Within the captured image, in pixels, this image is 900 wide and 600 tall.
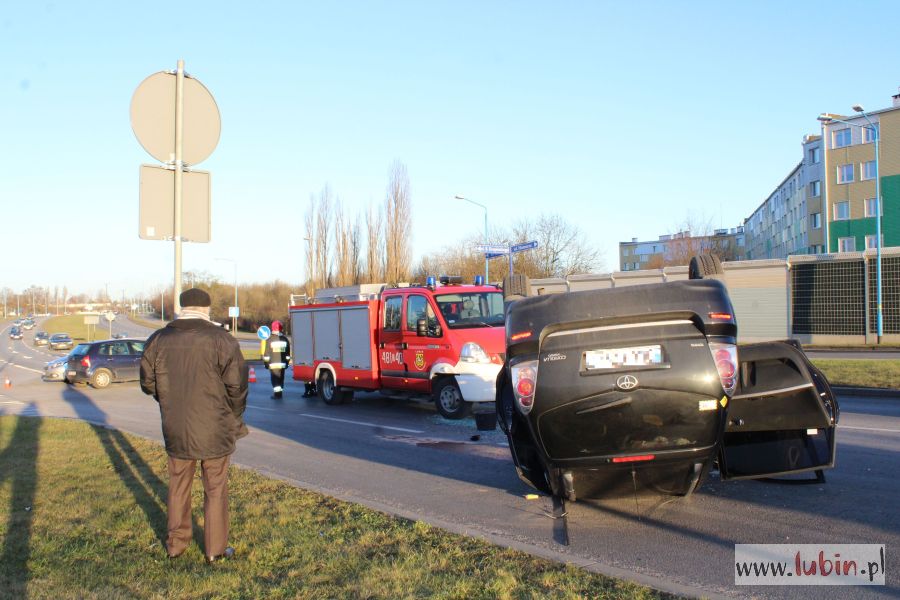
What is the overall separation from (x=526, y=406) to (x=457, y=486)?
8.35 ft

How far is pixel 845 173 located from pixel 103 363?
50857mm

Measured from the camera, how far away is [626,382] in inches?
194

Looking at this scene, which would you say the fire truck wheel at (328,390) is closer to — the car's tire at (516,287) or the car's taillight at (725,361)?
the car's tire at (516,287)

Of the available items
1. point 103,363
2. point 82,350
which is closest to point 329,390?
point 103,363

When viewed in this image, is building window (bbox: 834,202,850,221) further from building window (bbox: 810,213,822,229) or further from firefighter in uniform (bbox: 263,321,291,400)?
firefighter in uniform (bbox: 263,321,291,400)

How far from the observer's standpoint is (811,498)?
20.4 ft

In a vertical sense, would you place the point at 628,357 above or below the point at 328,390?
above

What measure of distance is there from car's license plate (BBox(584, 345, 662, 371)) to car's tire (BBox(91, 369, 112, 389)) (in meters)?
22.9

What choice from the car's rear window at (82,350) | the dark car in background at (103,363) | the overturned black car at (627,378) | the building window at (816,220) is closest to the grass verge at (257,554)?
the overturned black car at (627,378)

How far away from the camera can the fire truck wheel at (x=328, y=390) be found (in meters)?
15.7

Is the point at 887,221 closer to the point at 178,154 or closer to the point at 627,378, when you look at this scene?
the point at 627,378

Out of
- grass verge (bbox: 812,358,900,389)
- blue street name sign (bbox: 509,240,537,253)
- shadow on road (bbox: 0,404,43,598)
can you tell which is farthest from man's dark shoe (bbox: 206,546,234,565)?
blue street name sign (bbox: 509,240,537,253)

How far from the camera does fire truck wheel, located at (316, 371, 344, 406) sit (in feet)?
51.4

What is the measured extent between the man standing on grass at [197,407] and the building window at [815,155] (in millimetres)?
61673
